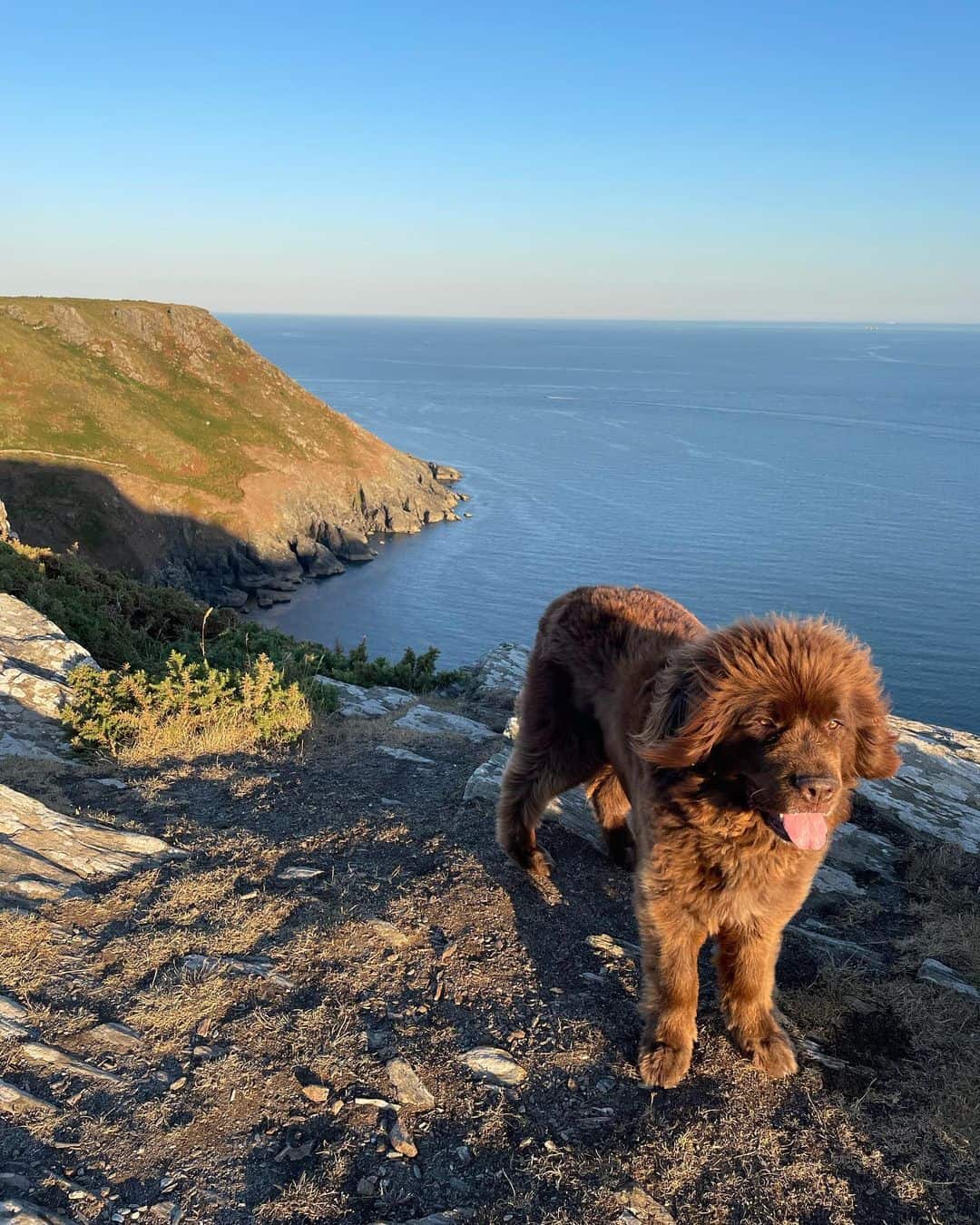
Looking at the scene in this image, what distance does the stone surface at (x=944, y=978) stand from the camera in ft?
14.8

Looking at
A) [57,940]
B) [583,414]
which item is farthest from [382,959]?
[583,414]

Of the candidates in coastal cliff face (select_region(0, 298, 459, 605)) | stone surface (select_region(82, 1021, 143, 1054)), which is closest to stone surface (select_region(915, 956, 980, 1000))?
stone surface (select_region(82, 1021, 143, 1054))

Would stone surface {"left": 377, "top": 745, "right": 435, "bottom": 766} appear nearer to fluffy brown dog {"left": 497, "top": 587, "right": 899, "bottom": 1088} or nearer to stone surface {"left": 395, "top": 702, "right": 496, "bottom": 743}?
stone surface {"left": 395, "top": 702, "right": 496, "bottom": 743}

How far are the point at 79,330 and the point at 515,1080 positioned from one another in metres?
101

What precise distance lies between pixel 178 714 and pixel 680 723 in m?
5.91

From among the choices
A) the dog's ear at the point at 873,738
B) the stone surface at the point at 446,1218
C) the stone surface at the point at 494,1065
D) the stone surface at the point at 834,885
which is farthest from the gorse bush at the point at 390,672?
the stone surface at the point at 446,1218

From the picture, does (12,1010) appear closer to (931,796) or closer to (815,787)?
(815,787)

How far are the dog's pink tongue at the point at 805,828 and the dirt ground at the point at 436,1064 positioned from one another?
1320 mm

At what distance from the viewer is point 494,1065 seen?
3.69 metres

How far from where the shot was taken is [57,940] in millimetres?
4234

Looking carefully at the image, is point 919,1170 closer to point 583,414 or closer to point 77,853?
point 77,853

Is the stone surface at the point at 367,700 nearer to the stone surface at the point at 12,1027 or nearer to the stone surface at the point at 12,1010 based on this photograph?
the stone surface at the point at 12,1010

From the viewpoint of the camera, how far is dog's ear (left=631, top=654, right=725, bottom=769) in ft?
11.1

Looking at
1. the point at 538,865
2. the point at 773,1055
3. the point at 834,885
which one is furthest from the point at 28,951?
the point at 834,885
